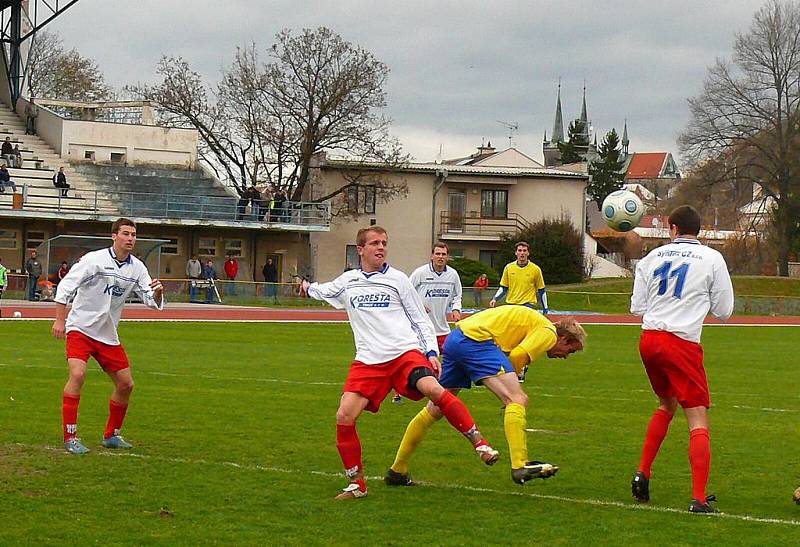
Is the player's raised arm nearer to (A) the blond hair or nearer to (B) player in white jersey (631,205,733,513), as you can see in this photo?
(A) the blond hair

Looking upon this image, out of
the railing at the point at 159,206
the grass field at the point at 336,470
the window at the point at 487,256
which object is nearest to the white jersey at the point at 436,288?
the grass field at the point at 336,470

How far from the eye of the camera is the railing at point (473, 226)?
65.9 metres

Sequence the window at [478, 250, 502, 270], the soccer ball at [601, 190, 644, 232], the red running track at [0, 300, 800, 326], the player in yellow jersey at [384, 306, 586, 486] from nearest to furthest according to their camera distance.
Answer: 1. the player in yellow jersey at [384, 306, 586, 486]
2. the soccer ball at [601, 190, 644, 232]
3. the red running track at [0, 300, 800, 326]
4. the window at [478, 250, 502, 270]

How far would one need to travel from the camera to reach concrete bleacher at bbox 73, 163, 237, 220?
5128cm

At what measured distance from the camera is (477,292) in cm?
4469

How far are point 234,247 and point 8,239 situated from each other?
1022cm

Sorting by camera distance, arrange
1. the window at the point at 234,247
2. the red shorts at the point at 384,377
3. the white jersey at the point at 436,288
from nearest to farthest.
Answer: the red shorts at the point at 384,377
the white jersey at the point at 436,288
the window at the point at 234,247

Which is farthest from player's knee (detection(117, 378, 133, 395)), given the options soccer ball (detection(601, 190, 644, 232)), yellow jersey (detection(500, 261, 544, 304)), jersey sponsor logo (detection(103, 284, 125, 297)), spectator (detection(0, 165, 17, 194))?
spectator (detection(0, 165, 17, 194))

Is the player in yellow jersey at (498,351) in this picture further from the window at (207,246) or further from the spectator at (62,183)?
the window at (207,246)

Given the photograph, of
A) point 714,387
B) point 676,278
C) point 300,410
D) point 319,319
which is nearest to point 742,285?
point 319,319

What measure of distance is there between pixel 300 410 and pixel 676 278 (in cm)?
645

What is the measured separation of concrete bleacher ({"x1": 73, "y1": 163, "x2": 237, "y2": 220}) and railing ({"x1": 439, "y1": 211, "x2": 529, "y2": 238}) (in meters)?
14.5

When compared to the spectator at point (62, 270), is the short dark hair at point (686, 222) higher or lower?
higher

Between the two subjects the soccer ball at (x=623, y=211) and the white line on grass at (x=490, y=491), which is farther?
the soccer ball at (x=623, y=211)
